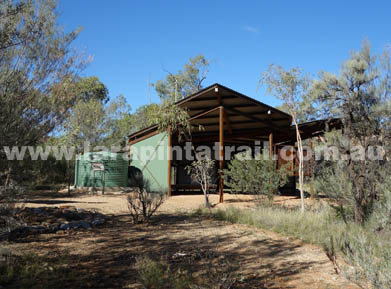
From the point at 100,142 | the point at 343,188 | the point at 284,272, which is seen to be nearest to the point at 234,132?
the point at 343,188

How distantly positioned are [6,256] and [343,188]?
20.8ft

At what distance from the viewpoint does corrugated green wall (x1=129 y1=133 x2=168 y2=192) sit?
15.9 m

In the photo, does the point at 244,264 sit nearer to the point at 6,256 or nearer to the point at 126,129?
the point at 6,256

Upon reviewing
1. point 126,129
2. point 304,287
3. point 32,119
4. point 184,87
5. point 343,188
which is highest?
point 184,87

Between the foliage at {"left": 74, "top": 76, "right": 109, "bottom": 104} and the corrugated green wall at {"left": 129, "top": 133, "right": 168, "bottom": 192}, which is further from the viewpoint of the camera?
the foliage at {"left": 74, "top": 76, "right": 109, "bottom": 104}

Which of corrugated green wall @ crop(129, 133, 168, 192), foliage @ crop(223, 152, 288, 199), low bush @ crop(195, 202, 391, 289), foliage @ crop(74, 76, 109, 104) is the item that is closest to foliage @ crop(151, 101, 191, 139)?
corrugated green wall @ crop(129, 133, 168, 192)

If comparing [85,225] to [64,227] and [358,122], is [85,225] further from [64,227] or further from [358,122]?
[358,122]

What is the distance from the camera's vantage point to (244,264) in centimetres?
454

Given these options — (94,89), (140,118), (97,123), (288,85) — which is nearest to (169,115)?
(288,85)

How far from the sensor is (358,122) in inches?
309

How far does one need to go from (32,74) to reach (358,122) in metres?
7.52

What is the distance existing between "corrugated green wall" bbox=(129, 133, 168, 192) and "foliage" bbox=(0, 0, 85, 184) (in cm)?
886

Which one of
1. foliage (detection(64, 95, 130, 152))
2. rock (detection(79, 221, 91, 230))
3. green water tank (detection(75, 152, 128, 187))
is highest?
foliage (detection(64, 95, 130, 152))

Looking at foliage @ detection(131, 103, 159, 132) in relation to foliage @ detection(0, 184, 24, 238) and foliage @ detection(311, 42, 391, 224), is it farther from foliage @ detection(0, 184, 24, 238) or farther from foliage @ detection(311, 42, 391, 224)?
foliage @ detection(0, 184, 24, 238)
